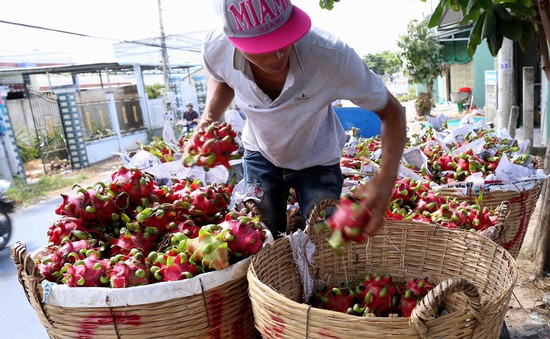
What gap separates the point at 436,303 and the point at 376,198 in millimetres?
367

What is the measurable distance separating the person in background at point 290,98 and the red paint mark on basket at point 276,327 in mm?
363

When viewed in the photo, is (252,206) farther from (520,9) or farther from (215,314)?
(520,9)

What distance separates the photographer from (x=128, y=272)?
1.45 metres

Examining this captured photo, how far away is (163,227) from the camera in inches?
71.3

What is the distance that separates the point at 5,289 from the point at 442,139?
12.6 feet

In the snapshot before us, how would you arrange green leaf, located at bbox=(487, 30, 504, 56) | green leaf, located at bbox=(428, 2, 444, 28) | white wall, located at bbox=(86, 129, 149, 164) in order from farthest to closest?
white wall, located at bbox=(86, 129, 149, 164) → green leaf, located at bbox=(487, 30, 504, 56) → green leaf, located at bbox=(428, 2, 444, 28)

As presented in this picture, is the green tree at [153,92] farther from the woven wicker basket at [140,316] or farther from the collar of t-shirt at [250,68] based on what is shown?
the woven wicker basket at [140,316]

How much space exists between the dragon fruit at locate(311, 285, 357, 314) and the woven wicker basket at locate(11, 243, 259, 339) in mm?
387

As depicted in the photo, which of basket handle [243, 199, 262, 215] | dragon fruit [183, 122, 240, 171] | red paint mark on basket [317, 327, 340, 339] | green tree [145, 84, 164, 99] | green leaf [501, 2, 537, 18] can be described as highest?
green tree [145, 84, 164, 99]

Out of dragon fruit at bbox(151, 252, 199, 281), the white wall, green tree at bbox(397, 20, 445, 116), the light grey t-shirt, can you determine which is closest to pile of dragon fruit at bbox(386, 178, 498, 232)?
the light grey t-shirt

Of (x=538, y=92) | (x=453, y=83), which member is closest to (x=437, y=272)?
(x=538, y=92)

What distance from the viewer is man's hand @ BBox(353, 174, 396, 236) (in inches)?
50.1

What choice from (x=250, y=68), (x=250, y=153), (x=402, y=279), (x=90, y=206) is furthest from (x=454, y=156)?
(x=90, y=206)

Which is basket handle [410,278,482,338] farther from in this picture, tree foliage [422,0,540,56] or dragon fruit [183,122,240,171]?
tree foliage [422,0,540,56]
